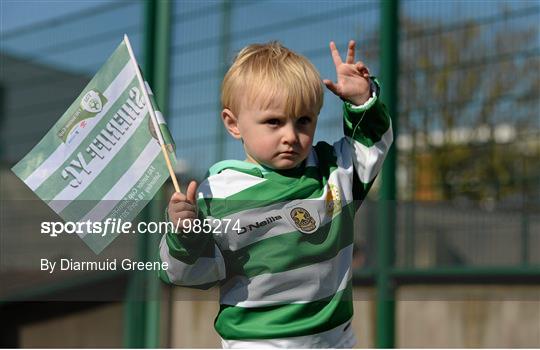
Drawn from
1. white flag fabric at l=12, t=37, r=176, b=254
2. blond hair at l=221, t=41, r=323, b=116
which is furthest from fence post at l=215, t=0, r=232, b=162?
blond hair at l=221, t=41, r=323, b=116

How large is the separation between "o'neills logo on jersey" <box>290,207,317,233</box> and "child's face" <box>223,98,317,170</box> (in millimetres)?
111

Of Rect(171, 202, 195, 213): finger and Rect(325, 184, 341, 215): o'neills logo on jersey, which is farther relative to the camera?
Rect(325, 184, 341, 215): o'neills logo on jersey

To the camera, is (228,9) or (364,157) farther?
(228,9)

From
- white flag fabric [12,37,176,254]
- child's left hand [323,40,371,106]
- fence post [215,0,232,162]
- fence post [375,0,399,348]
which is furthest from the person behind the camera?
fence post [215,0,232,162]

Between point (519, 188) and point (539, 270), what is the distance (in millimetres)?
360

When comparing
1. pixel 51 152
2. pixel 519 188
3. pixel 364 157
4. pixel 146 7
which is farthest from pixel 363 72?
pixel 146 7

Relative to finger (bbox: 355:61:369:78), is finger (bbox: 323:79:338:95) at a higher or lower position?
lower

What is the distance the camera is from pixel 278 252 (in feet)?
8.12

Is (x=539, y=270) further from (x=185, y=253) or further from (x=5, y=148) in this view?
(x=5, y=148)

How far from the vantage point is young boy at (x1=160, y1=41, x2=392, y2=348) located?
2.47m

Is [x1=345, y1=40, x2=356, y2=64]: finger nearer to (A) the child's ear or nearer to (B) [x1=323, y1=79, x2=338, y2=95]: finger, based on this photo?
(B) [x1=323, y1=79, x2=338, y2=95]: finger

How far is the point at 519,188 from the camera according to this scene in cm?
441

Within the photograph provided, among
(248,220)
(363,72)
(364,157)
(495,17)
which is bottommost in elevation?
(248,220)

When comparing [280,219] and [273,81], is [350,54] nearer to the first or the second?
[273,81]
